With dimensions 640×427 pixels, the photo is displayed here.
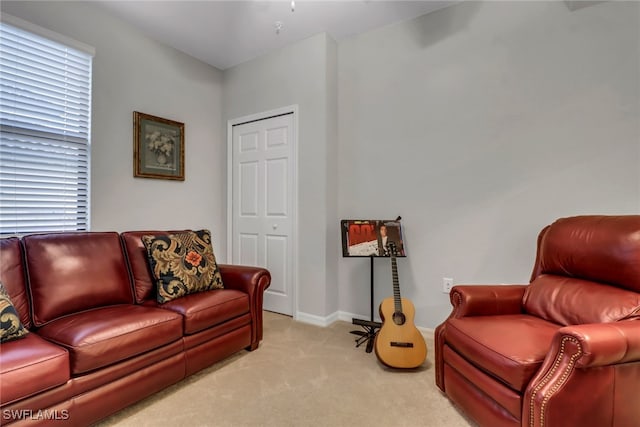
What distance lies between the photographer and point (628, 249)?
1.51 metres

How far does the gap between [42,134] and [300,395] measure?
2.60 meters

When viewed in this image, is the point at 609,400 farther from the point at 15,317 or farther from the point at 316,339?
the point at 15,317

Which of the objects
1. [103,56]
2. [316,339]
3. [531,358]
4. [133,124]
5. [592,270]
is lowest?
[316,339]

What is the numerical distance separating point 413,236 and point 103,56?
3.03m

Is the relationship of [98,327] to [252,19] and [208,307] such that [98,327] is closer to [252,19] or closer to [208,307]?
[208,307]

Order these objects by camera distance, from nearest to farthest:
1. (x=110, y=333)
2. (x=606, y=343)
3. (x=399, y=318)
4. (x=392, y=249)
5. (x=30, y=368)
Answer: (x=606, y=343)
(x=30, y=368)
(x=110, y=333)
(x=399, y=318)
(x=392, y=249)

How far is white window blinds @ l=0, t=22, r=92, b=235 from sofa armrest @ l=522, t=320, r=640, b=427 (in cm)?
315

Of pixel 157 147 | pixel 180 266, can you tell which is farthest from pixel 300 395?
pixel 157 147

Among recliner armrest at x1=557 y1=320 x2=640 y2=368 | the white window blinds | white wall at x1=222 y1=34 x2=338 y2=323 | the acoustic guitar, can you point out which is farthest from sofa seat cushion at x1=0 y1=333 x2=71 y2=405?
recliner armrest at x1=557 y1=320 x2=640 y2=368

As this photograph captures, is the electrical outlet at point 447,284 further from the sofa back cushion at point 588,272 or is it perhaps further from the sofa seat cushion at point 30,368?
the sofa seat cushion at point 30,368

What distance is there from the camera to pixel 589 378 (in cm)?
115

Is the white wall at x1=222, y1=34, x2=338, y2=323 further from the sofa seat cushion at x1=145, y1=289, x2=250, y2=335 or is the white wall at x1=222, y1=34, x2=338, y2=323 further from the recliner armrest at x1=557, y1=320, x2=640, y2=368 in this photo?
the recliner armrest at x1=557, y1=320, x2=640, y2=368

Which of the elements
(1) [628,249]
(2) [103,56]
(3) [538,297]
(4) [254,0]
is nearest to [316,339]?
(3) [538,297]

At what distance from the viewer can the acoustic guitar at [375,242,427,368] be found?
6.64 feet
